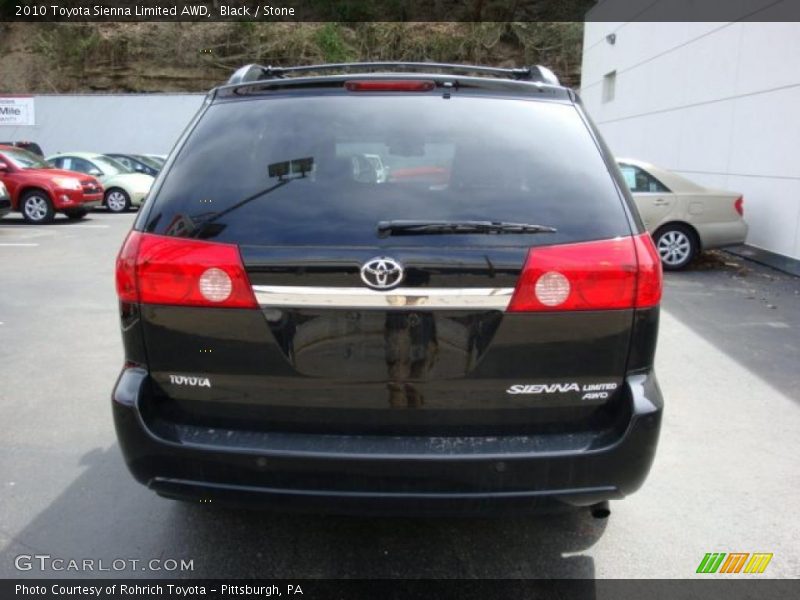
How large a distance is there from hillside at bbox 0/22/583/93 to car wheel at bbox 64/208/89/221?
21.5 meters

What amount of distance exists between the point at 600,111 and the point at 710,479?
1854 cm

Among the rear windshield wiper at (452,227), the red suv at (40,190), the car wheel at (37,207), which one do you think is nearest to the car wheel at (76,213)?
the red suv at (40,190)

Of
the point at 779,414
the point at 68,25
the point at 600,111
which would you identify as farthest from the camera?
the point at 68,25

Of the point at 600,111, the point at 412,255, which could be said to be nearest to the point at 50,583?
the point at 412,255

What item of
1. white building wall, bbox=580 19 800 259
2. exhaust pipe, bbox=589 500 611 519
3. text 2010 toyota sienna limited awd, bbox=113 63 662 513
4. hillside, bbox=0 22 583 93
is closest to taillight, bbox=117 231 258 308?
text 2010 toyota sienna limited awd, bbox=113 63 662 513

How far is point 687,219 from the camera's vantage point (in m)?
9.59

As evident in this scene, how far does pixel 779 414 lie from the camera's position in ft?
14.7

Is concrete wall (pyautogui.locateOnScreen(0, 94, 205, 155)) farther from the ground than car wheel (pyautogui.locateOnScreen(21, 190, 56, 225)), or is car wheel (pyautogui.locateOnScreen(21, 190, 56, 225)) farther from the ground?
concrete wall (pyautogui.locateOnScreen(0, 94, 205, 155))

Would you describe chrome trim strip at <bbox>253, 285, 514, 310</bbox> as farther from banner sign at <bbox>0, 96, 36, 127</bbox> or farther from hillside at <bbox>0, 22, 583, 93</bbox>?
hillside at <bbox>0, 22, 583, 93</bbox>

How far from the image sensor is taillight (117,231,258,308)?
220 cm

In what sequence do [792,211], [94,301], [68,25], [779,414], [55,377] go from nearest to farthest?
[779,414] → [55,377] → [94,301] → [792,211] → [68,25]

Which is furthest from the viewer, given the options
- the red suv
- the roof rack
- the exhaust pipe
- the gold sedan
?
the red suv

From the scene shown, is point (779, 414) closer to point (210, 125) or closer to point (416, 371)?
point (416, 371)
